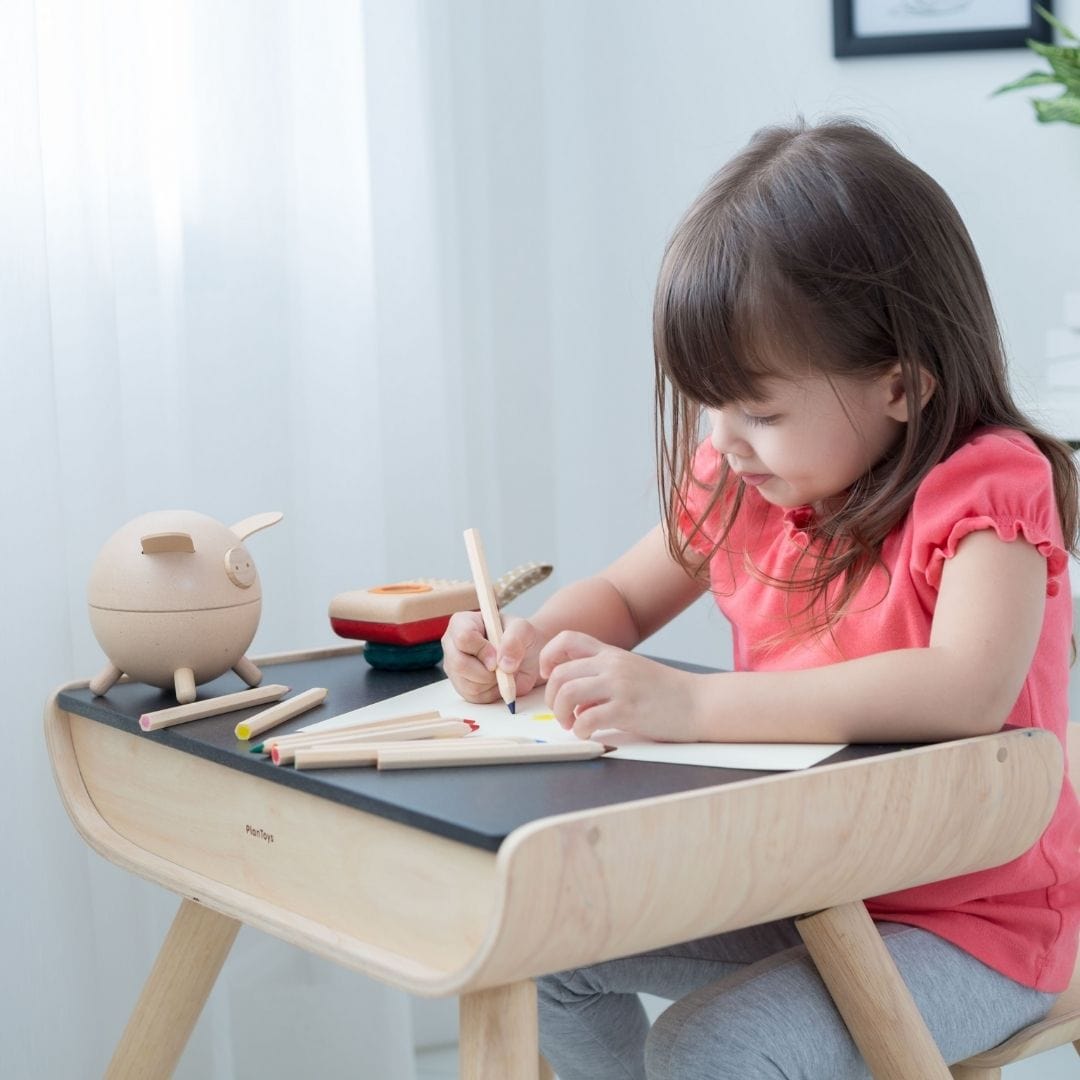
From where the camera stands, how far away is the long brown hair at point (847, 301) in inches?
31.4

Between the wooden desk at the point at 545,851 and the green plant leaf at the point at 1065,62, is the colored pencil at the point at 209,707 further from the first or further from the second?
the green plant leaf at the point at 1065,62

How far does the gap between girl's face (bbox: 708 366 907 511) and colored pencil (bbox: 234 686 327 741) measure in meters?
0.28

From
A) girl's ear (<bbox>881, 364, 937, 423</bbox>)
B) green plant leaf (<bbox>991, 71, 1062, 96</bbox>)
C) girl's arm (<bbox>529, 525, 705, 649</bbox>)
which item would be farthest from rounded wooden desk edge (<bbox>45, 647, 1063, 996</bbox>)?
green plant leaf (<bbox>991, 71, 1062, 96</bbox>)

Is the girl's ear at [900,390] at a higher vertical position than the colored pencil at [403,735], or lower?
higher

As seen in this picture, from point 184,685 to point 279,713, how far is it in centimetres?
9

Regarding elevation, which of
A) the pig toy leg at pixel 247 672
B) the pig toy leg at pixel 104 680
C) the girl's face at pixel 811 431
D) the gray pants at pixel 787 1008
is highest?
the girl's face at pixel 811 431

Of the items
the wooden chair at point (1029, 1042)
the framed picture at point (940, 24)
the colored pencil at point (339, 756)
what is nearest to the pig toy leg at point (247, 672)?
the colored pencil at point (339, 756)

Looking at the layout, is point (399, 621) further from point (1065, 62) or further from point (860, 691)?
point (1065, 62)

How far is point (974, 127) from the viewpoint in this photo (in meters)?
1.60

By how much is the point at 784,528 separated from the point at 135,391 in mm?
570

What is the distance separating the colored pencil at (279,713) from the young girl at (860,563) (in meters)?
0.08

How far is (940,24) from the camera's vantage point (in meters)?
1.60

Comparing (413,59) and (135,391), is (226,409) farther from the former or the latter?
(413,59)

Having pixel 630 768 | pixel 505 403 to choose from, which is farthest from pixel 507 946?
pixel 505 403
